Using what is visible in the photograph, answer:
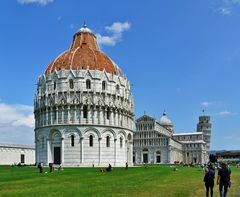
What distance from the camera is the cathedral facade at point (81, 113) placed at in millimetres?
79125

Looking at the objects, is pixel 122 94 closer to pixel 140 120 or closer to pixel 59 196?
pixel 59 196

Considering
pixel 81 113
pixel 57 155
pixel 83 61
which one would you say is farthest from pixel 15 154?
pixel 81 113

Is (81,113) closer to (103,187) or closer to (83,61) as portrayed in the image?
(83,61)

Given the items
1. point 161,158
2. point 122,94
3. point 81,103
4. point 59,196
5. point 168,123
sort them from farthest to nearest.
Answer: point 168,123 → point 161,158 → point 122,94 → point 81,103 → point 59,196

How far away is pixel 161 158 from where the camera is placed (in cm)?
16175

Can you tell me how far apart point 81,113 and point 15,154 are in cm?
6376

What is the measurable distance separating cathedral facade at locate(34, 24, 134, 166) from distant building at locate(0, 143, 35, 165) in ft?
152

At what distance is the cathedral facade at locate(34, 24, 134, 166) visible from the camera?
7912 centimetres

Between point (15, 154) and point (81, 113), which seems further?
point (15, 154)

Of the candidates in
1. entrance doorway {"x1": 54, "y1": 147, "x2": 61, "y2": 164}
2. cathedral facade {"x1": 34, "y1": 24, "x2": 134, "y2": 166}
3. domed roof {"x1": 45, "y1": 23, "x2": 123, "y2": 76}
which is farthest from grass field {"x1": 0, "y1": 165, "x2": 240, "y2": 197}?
domed roof {"x1": 45, "y1": 23, "x2": 123, "y2": 76}

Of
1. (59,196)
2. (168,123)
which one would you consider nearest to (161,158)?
(168,123)

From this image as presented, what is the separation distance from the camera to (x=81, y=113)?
7931cm

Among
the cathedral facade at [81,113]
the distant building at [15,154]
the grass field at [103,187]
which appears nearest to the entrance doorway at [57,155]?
the cathedral facade at [81,113]

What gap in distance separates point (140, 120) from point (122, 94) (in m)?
82.5
